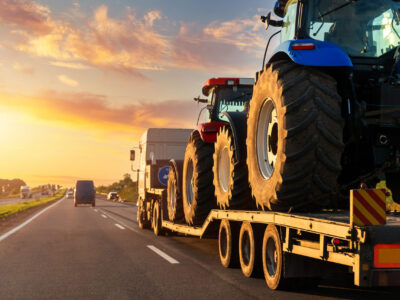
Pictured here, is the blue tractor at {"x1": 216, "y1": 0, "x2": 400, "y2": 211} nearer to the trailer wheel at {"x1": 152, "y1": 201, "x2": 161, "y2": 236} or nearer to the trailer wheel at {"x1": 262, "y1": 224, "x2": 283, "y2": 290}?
the trailer wheel at {"x1": 262, "y1": 224, "x2": 283, "y2": 290}

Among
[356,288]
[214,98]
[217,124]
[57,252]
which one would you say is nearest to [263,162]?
[356,288]

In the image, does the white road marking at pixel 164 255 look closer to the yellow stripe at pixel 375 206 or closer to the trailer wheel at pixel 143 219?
the yellow stripe at pixel 375 206

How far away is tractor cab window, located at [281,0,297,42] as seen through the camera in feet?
24.0

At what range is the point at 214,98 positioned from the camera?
1163 cm

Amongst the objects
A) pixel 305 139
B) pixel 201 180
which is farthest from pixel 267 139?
pixel 201 180

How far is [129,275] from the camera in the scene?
339 inches

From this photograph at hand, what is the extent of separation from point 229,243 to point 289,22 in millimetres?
3626

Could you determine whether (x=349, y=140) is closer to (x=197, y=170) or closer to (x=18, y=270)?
(x=197, y=170)

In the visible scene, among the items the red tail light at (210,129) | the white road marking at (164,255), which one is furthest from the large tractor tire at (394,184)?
the white road marking at (164,255)

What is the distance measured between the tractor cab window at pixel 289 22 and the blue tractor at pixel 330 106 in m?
0.18

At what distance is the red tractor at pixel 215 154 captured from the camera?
27.7ft

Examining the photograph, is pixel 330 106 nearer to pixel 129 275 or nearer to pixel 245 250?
pixel 245 250

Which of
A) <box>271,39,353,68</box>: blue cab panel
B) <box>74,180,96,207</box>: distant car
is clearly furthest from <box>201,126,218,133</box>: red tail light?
<box>74,180,96,207</box>: distant car

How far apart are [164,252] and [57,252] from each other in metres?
2.38
